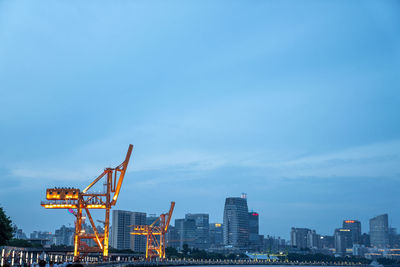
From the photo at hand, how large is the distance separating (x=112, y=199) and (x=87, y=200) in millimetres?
4439

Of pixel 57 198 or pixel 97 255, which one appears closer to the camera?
pixel 57 198

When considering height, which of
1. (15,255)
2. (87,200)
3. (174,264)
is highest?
(87,200)

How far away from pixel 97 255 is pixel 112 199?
338 ft

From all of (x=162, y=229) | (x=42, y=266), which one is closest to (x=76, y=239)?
(x=42, y=266)

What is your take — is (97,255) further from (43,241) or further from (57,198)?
(57,198)

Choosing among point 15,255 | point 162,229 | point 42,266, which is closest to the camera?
point 42,266

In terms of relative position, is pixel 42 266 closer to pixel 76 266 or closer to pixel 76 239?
pixel 76 266

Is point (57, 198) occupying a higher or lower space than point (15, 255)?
higher

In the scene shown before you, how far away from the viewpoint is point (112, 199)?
81.8 metres

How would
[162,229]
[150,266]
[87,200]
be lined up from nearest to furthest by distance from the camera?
[87,200] → [150,266] → [162,229]

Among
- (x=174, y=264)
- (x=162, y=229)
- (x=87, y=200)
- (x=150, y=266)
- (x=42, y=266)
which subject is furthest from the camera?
(x=174, y=264)

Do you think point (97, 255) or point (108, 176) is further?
point (97, 255)

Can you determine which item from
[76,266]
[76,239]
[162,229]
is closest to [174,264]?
[162,229]

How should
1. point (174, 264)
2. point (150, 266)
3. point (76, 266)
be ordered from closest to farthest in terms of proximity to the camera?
1. point (76, 266)
2. point (150, 266)
3. point (174, 264)
